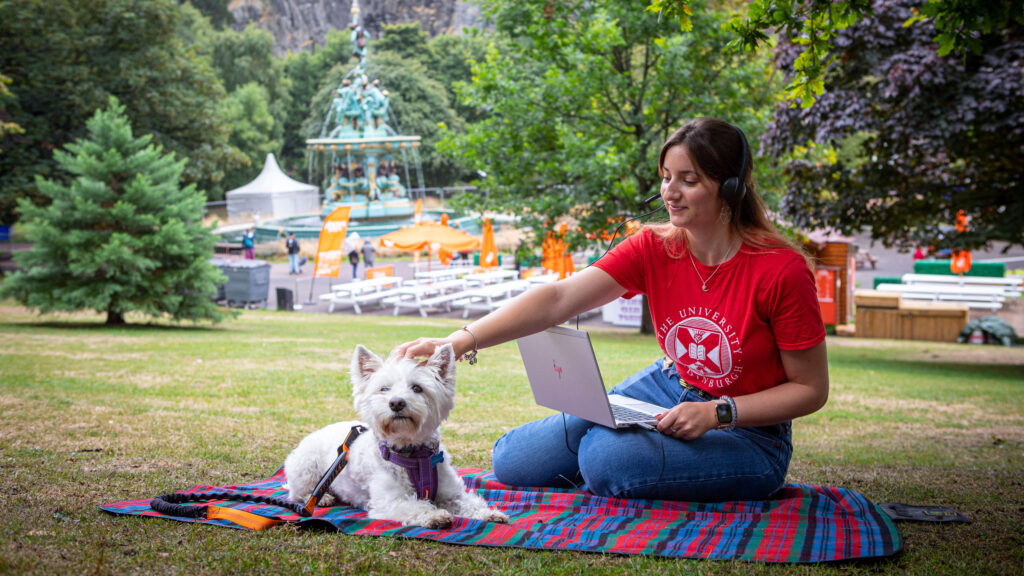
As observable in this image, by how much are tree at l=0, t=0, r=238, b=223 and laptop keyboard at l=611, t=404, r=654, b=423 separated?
3020 centimetres

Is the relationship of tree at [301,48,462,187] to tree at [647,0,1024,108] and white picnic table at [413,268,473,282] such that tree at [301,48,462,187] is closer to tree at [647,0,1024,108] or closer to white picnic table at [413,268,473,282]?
white picnic table at [413,268,473,282]

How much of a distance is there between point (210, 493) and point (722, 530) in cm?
212

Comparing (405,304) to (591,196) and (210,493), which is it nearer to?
(591,196)

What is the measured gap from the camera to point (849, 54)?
38.6 feet

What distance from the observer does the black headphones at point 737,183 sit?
3.12 m

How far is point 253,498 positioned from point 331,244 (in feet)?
51.0

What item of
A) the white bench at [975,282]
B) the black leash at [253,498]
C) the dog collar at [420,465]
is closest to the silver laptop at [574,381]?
the dog collar at [420,465]

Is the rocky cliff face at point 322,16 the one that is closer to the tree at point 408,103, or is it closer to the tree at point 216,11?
the tree at point 216,11

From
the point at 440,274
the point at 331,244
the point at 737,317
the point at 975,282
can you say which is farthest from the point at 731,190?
the point at 975,282

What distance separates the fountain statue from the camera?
41156 millimetres

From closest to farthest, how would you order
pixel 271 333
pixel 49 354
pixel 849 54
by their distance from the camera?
pixel 49 354
pixel 849 54
pixel 271 333

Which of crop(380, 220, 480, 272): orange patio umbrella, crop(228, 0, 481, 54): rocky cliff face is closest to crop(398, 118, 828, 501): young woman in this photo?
crop(380, 220, 480, 272): orange patio umbrella

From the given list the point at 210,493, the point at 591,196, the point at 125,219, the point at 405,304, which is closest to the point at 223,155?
the point at 405,304

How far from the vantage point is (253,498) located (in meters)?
3.46
